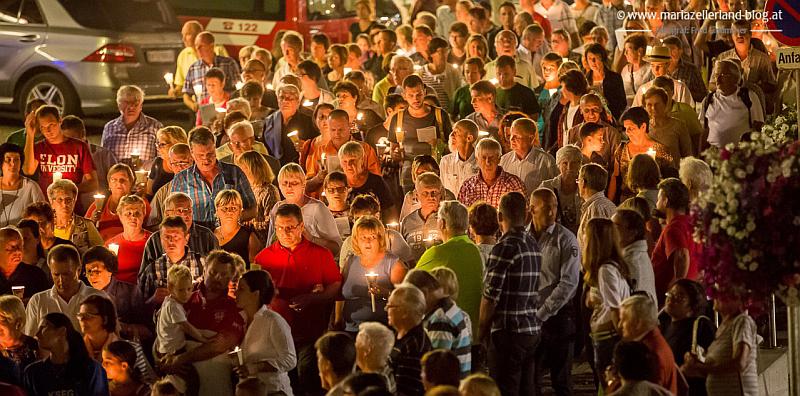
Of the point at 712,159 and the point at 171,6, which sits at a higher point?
the point at 171,6

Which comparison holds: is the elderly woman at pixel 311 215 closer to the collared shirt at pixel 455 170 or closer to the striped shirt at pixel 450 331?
the collared shirt at pixel 455 170

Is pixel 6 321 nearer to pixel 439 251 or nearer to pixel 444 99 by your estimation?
pixel 439 251

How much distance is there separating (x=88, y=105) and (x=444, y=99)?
17.0 ft

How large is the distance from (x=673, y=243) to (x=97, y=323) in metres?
3.90

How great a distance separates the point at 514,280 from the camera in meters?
11.4

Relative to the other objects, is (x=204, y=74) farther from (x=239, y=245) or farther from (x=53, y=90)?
(x=239, y=245)

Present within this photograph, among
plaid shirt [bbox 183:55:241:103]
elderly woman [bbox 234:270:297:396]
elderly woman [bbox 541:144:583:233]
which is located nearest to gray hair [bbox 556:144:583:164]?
elderly woman [bbox 541:144:583:233]

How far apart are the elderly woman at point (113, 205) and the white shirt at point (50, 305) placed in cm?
221

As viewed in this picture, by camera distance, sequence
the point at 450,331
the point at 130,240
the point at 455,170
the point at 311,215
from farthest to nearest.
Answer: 1. the point at 455,170
2. the point at 311,215
3. the point at 130,240
4. the point at 450,331

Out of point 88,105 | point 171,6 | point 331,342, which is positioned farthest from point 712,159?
point 171,6

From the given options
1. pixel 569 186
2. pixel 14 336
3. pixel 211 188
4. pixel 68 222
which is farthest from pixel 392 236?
pixel 14 336

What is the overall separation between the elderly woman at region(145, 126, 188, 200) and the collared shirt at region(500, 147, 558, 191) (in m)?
2.90

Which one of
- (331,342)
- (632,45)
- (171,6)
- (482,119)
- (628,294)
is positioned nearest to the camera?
(331,342)

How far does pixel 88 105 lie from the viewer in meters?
21.5
